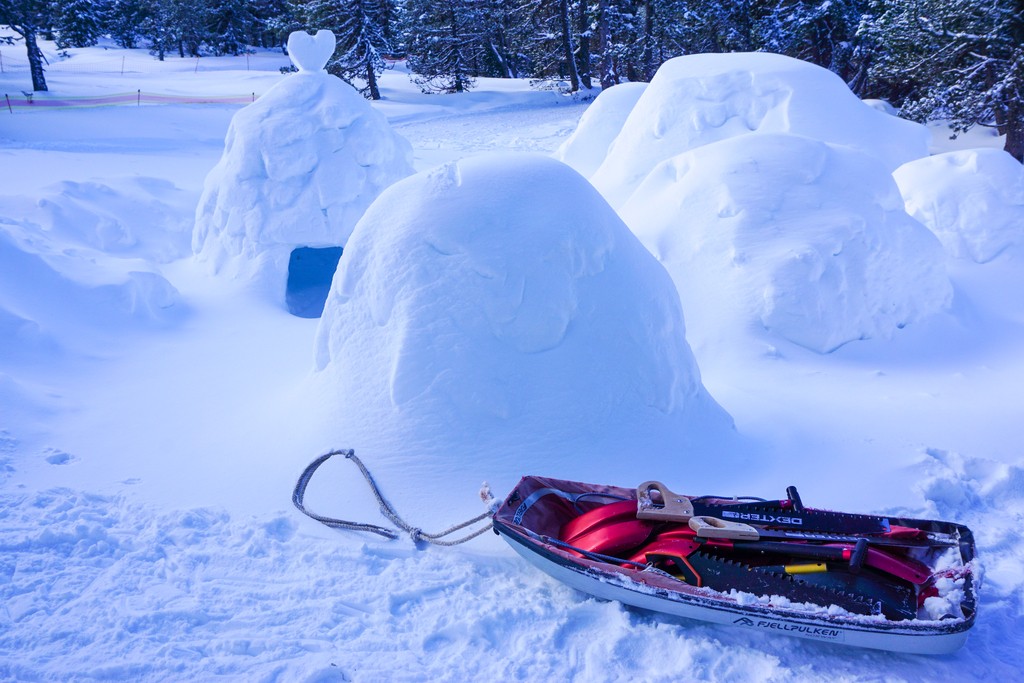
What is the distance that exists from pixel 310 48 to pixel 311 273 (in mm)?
2630

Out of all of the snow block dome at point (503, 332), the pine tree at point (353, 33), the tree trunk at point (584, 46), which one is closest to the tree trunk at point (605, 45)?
the tree trunk at point (584, 46)

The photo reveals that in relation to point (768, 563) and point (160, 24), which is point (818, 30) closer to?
point (768, 563)

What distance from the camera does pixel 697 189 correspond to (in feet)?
22.0

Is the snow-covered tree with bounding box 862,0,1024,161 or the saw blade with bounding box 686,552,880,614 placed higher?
the snow-covered tree with bounding box 862,0,1024,161

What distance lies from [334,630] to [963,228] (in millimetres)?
7831

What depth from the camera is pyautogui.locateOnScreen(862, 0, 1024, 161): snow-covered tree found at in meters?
12.5

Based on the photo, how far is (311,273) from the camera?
898 centimetres

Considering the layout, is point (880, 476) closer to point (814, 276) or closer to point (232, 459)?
point (814, 276)

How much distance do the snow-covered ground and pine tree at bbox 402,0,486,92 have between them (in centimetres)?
1786

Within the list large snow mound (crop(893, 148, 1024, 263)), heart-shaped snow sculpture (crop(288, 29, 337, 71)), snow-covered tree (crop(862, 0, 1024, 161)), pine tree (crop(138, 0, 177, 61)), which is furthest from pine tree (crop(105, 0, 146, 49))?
large snow mound (crop(893, 148, 1024, 263))

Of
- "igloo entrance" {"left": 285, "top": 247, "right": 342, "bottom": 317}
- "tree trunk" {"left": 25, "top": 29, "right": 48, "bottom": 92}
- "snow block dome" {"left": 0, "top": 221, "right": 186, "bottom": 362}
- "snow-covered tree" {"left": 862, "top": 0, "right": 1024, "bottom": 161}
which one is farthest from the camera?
"tree trunk" {"left": 25, "top": 29, "right": 48, "bottom": 92}

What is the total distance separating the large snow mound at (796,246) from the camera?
6.05 metres

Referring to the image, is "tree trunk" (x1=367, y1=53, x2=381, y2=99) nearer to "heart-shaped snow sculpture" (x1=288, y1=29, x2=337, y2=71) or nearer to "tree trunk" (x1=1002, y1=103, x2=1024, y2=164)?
"heart-shaped snow sculpture" (x1=288, y1=29, x2=337, y2=71)

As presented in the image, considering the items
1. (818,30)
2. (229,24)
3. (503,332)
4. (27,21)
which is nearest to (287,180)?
(503,332)
